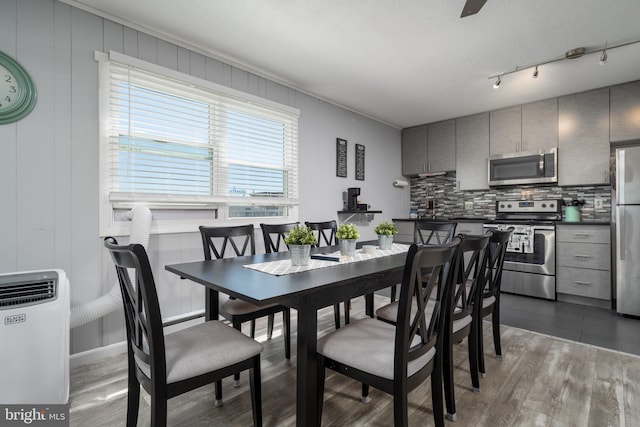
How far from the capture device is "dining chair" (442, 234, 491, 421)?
1.51 meters

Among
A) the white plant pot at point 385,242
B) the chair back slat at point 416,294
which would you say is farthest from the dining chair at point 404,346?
the white plant pot at point 385,242

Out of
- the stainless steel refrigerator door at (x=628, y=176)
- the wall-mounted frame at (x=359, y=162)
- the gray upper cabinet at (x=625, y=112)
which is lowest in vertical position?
the stainless steel refrigerator door at (x=628, y=176)

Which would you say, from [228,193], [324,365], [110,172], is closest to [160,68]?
[110,172]

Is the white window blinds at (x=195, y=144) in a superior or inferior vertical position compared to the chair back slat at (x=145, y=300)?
superior

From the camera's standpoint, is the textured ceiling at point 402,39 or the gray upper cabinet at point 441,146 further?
the gray upper cabinet at point 441,146

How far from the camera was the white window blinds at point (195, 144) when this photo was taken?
2336 millimetres

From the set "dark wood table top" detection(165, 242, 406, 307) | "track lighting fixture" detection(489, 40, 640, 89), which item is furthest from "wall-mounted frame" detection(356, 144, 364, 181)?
"dark wood table top" detection(165, 242, 406, 307)

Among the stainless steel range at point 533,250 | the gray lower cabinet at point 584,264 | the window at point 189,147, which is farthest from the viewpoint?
the stainless steel range at point 533,250

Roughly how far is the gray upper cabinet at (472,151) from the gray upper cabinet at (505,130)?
8 centimetres

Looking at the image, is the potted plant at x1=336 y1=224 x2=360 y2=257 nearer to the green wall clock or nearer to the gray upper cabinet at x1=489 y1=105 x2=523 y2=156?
the green wall clock

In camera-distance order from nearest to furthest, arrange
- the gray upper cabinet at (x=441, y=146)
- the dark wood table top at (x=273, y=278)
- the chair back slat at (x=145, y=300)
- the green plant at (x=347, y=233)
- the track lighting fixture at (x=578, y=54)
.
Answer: the chair back slat at (x=145, y=300)
the dark wood table top at (x=273, y=278)
the green plant at (x=347, y=233)
the track lighting fixture at (x=578, y=54)
the gray upper cabinet at (x=441, y=146)

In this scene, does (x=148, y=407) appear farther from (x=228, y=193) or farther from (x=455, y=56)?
(x=455, y=56)

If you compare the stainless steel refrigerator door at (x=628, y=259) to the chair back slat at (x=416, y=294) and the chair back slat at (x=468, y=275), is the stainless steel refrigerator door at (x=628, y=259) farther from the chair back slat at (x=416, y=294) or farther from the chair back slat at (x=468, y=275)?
the chair back slat at (x=416, y=294)

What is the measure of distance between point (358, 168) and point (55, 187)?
3408 mm
